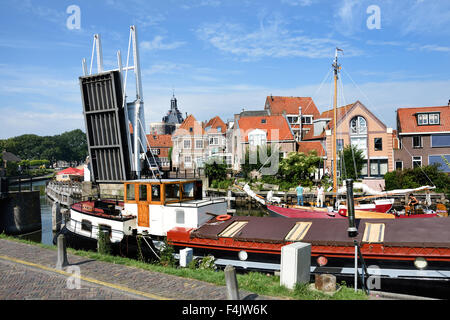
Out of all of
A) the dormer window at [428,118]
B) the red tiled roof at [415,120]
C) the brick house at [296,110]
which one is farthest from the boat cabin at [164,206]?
the brick house at [296,110]

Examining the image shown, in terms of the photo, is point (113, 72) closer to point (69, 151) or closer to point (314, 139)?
point (314, 139)

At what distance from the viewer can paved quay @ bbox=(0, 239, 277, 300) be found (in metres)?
7.40

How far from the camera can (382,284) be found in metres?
10.6

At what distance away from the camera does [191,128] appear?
207 feet

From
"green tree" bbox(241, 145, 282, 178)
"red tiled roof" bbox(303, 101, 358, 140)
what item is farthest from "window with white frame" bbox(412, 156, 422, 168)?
"green tree" bbox(241, 145, 282, 178)

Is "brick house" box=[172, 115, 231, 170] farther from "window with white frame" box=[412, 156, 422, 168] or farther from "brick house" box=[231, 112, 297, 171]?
"window with white frame" box=[412, 156, 422, 168]

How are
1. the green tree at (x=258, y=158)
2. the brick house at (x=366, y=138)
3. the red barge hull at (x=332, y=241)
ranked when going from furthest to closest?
the green tree at (x=258, y=158) < the brick house at (x=366, y=138) < the red barge hull at (x=332, y=241)

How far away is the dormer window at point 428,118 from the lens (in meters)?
36.1

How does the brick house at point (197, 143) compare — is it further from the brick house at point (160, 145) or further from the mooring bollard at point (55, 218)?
the mooring bollard at point (55, 218)

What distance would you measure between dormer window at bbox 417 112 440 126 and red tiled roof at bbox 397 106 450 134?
35 cm

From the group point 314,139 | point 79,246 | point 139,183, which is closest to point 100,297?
point 139,183

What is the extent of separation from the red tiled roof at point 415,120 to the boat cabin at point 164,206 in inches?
1155
